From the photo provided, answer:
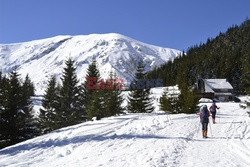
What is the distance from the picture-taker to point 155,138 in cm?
1191

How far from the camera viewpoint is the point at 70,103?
31.2 metres

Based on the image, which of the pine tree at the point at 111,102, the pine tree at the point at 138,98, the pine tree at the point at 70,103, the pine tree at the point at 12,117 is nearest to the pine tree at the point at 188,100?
the pine tree at the point at 138,98

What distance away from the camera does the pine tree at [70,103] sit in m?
30.2

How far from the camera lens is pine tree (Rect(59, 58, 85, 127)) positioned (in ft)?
99.2

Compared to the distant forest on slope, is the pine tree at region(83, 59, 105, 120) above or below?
below

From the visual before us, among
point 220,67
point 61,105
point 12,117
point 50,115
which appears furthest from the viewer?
point 220,67

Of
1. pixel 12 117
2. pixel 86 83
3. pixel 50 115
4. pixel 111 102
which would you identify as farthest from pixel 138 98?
pixel 12 117

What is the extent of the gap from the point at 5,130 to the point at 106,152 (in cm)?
1596

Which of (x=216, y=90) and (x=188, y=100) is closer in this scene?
(x=188, y=100)

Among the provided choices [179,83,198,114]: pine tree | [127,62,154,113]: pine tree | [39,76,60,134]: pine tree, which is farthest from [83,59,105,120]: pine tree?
[179,83,198,114]: pine tree

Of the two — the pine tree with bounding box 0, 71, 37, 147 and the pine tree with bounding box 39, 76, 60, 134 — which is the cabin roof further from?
the pine tree with bounding box 0, 71, 37, 147

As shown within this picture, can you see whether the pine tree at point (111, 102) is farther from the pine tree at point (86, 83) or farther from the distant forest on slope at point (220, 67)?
the distant forest on slope at point (220, 67)

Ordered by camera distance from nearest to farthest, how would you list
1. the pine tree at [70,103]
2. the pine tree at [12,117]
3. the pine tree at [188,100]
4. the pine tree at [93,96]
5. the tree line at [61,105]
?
the pine tree at [12,117] → the tree line at [61,105] → the pine tree at [188,100] → the pine tree at [93,96] → the pine tree at [70,103]

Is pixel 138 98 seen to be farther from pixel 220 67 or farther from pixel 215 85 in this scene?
pixel 220 67
